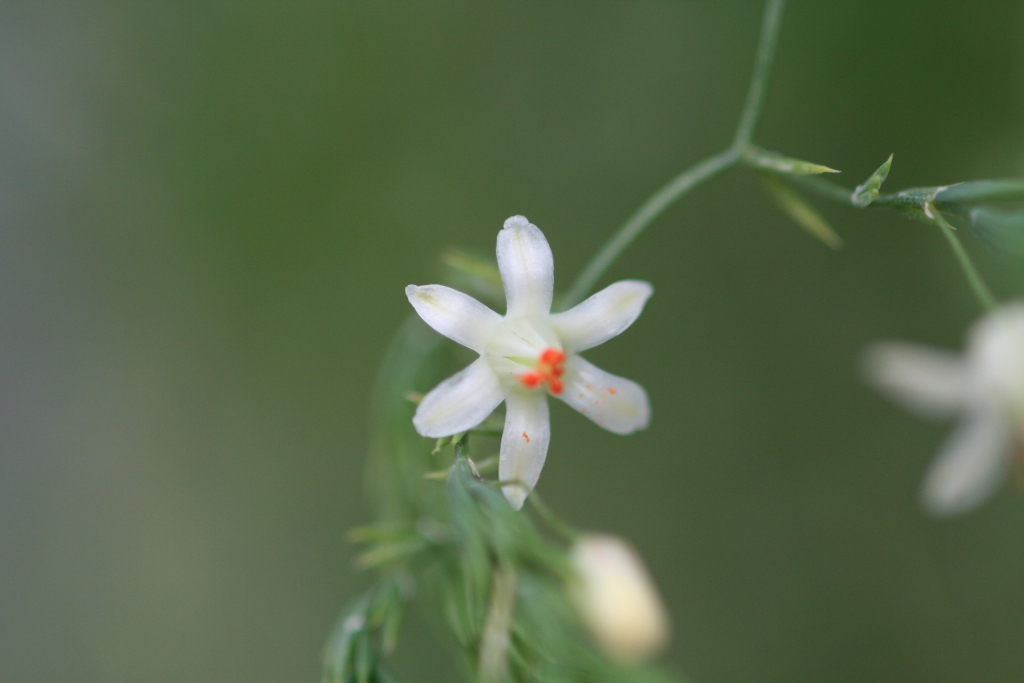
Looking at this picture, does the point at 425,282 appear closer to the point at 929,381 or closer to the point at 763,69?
the point at 929,381

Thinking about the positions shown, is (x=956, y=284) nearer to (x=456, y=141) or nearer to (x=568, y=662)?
(x=456, y=141)

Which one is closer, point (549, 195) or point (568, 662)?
point (568, 662)

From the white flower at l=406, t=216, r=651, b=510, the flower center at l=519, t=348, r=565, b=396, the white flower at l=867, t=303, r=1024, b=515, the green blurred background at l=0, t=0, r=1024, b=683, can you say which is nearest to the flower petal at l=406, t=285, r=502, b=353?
the white flower at l=406, t=216, r=651, b=510

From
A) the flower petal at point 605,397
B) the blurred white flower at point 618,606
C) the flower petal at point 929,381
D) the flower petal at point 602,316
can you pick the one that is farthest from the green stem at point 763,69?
the flower petal at point 929,381

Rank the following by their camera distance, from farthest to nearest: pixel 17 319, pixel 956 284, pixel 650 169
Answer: pixel 17 319 < pixel 650 169 < pixel 956 284

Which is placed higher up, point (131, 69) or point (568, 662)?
point (131, 69)

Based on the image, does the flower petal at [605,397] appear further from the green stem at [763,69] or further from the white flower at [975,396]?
the white flower at [975,396]

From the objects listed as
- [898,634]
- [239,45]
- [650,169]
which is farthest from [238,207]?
[898,634]

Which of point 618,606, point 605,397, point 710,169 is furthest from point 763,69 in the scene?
point 618,606
